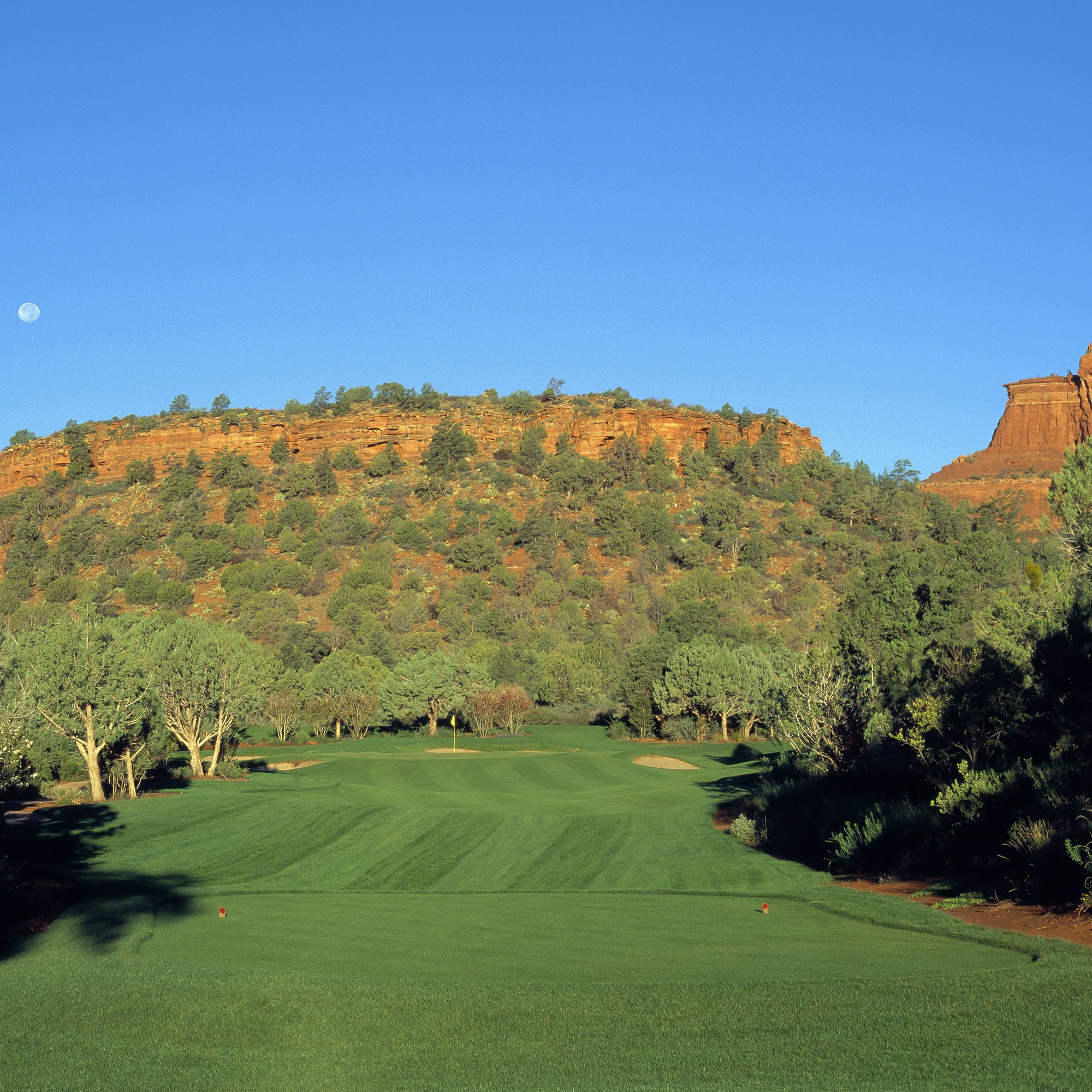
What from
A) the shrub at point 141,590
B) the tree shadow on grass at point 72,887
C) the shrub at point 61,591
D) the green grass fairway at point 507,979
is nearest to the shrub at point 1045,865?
the green grass fairway at point 507,979

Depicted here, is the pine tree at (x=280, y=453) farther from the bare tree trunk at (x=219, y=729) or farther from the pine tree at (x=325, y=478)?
the bare tree trunk at (x=219, y=729)

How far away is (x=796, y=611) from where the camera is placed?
8212 cm

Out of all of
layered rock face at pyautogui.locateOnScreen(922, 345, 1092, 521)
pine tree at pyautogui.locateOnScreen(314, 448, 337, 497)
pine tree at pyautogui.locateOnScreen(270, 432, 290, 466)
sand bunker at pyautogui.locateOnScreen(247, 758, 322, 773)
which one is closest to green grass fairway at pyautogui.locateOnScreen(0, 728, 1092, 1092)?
sand bunker at pyautogui.locateOnScreen(247, 758, 322, 773)

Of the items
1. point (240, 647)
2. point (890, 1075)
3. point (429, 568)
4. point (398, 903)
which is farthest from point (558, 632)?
point (890, 1075)

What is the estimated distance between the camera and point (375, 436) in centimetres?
11744

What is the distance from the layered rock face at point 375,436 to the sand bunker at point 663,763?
6976cm

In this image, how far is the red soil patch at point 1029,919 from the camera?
13.6 metres

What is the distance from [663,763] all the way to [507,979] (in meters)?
38.9

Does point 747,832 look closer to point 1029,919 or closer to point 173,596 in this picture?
point 1029,919

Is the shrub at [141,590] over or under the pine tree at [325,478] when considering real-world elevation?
under

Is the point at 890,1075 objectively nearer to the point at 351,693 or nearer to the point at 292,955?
the point at 292,955

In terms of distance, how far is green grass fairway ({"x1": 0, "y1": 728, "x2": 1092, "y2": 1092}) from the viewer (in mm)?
8211

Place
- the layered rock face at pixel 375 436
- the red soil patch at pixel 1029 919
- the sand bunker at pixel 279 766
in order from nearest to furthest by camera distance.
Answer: the red soil patch at pixel 1029 919, the sand bunker at pixel 279 766, the layered rock face at pixel 375 436

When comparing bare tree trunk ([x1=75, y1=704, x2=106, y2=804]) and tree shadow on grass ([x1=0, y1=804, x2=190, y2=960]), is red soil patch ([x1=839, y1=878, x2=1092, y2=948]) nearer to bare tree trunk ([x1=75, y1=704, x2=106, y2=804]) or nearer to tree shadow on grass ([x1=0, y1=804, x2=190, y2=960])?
tree shadow on grass ([x1=0, y1=804, x2=190, y2=960])
